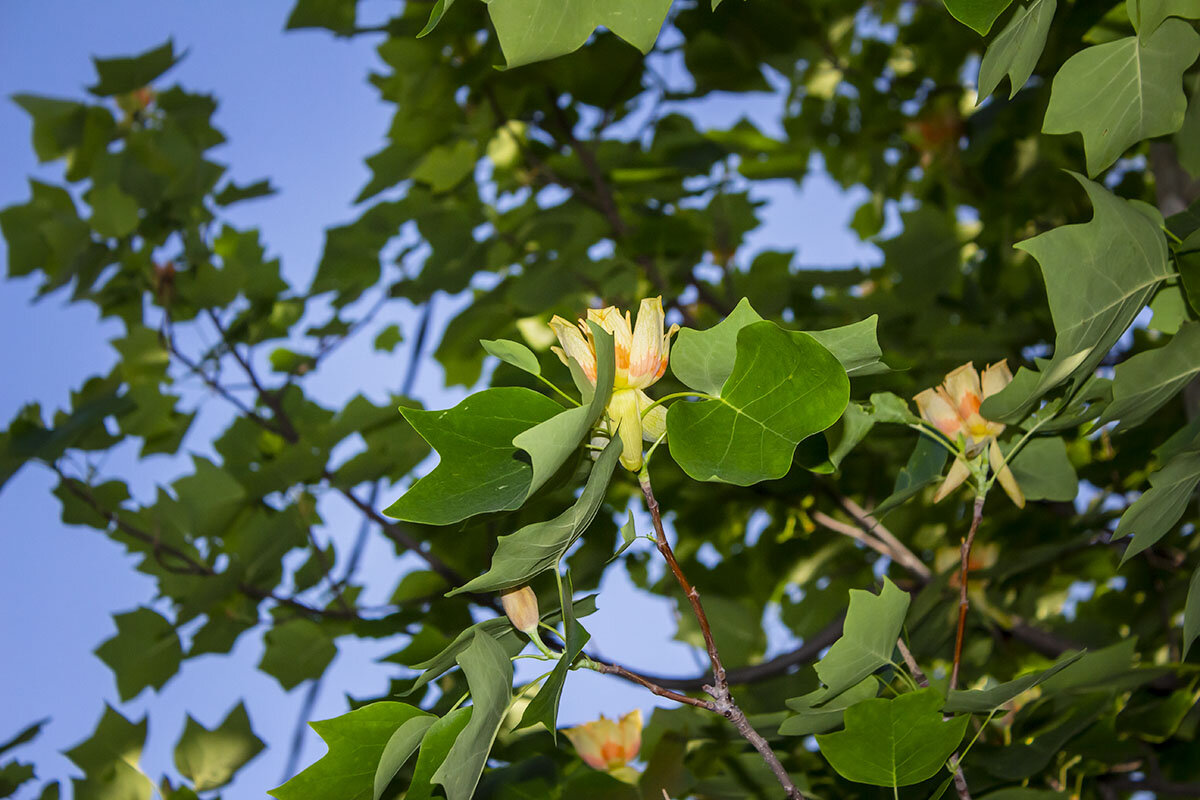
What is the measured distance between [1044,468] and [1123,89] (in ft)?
0.74

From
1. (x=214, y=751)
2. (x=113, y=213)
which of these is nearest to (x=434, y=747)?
(x=214, y=751)

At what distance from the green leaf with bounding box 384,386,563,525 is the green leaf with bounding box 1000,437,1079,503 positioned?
0.34m

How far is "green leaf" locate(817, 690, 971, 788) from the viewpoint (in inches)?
15.9

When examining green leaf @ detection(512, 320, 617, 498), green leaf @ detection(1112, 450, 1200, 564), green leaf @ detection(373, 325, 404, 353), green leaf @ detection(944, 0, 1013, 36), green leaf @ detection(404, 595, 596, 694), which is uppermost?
green leaf @ detection(373, 325, 404, 353)

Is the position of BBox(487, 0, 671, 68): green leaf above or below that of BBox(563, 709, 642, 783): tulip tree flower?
above

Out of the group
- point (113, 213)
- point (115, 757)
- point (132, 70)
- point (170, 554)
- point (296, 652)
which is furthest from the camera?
point (132, 70)

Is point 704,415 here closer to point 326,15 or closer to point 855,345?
point 855,345

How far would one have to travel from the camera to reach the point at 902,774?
0.43m

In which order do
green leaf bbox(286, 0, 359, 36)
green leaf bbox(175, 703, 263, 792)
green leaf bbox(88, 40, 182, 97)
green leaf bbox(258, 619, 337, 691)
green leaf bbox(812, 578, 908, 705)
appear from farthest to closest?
green leaf bbox(88, 40, 182, 97) → green leaf bbox(286, 0, 359, 36) → green leaf bbox(258, 619, 337, 691) → green leaf bbox(175, 703, 263, 792) → green leaf bbox(812, 578, 908, 705)

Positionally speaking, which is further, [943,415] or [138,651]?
Answer: [138,651]

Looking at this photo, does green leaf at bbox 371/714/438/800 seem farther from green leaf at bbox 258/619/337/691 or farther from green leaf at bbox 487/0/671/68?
green leaf at bbox 258/619/337/691

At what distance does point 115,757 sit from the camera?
2.94 feet

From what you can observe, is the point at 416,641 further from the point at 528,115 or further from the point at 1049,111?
the point at 528,115

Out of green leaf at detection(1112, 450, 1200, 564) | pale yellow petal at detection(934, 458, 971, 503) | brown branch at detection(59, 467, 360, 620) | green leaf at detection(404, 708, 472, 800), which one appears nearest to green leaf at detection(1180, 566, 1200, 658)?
green leaf at detection(1112, 450, 1200, 564)
